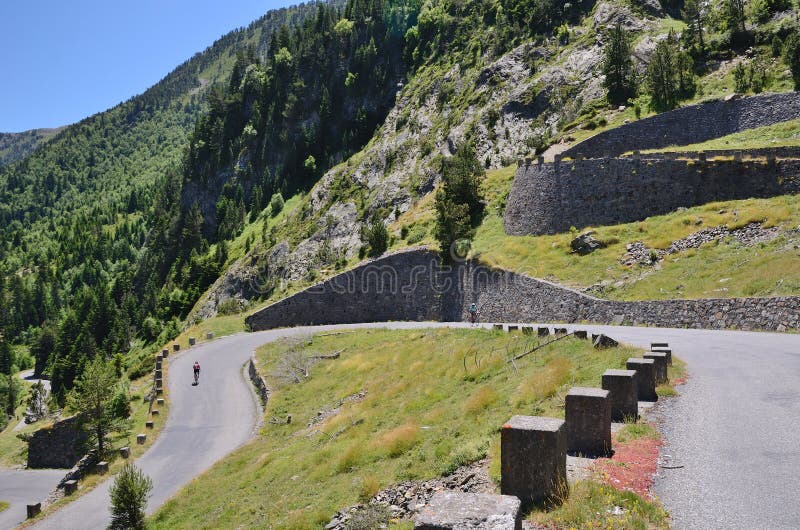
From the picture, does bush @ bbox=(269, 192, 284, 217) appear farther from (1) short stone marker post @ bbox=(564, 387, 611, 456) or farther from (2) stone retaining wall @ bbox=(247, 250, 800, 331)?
(1) short stone marker post @ bbox=(564, 387, 611, 456)

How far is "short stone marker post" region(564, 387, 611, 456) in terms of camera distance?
28.3 feet

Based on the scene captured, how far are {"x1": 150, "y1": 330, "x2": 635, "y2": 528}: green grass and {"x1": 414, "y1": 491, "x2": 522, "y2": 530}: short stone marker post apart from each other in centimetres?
298

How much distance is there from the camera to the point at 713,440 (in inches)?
353

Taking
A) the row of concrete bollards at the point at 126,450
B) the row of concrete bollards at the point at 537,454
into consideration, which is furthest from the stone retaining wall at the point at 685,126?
the row of concrete bollards at the point at 537,454

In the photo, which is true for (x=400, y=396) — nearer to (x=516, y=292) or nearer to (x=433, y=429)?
(x=433, y=429)

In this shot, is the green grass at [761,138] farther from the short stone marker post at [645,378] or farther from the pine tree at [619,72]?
the short stone marker post at [645,378]

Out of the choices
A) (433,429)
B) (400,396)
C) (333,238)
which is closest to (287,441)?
(400,396)

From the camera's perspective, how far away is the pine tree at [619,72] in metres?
58.3

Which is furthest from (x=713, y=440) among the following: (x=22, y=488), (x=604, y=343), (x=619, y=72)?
(x=619, y=72)

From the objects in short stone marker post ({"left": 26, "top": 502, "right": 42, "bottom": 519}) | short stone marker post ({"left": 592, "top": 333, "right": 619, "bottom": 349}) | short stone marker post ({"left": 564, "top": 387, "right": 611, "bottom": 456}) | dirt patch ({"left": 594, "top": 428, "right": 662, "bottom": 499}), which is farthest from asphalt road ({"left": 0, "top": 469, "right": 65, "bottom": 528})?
dirt patch ({"left": 594, "top": 428, "right": 662, "bottom": 499})

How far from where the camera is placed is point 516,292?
37000 mm

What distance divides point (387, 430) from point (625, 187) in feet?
94.6

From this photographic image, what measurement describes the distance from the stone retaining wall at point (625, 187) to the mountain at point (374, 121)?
678 centimetres

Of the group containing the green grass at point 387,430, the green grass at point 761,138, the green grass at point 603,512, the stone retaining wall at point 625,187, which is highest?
the green grass at point 761,138
